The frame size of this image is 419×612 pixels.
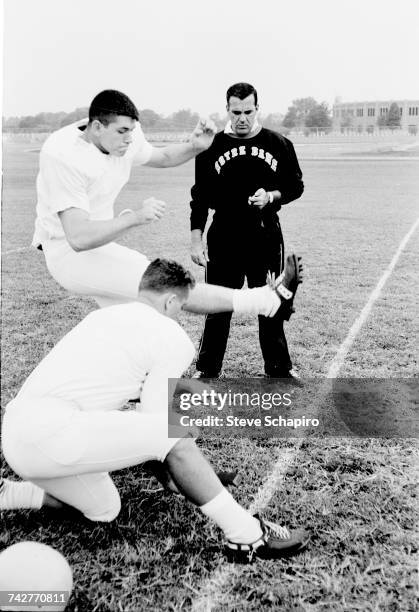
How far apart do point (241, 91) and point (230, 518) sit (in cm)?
150

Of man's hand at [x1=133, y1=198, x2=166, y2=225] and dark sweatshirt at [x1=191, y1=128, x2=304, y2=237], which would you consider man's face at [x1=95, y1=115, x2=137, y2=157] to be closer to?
man's hand at [x1=133, y1=198, x2=166, y2=225]

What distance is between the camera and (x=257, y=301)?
2.58 meters

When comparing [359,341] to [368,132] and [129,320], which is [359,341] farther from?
[129,320]

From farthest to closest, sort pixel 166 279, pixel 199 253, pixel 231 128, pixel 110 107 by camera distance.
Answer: pixel 199 253 → pixel 231 128 → pixel 110 107 → pixel 166 279

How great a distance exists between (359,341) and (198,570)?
6.38ft

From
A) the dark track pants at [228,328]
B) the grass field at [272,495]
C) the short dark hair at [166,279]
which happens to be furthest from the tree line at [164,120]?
the short dark hair at [166,279]

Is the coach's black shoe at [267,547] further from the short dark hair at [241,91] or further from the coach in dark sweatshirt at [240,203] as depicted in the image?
the short dark hair at [241,91]

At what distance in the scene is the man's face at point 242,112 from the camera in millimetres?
2488

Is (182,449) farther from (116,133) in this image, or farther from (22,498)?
(116,133)

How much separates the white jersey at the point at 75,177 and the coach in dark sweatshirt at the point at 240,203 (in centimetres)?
35

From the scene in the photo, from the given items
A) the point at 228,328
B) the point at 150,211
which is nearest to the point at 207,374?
the point at 228,328

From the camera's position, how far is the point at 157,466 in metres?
2.41

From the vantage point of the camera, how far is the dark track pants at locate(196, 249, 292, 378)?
2.91 metres

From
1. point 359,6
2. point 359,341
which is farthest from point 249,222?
point 359,341
